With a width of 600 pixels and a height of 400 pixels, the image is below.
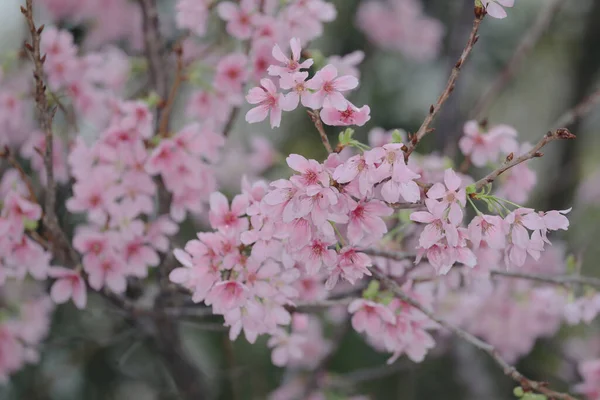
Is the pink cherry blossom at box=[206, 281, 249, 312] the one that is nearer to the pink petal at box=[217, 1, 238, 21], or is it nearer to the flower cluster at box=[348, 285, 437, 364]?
the flower cluster at box=[348, 285, 437, 364]

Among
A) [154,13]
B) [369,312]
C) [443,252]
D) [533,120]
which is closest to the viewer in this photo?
[443,252]

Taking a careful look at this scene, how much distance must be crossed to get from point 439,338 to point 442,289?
878 mm

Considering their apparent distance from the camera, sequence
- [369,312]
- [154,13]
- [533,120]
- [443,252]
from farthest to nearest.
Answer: [533,120] → [154,13] → [369,312] → [443,252]

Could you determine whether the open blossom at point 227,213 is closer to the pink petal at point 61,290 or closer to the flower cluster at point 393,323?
the flower cluster at point 393,323

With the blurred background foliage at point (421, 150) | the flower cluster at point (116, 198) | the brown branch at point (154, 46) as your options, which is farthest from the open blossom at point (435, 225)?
the blurred background foliage at point (421, 150)

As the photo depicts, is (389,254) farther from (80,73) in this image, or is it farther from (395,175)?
(80,73)

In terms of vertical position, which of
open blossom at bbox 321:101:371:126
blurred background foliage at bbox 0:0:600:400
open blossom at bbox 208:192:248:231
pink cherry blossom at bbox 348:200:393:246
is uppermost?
open blossom at bbox 321:101:371:126

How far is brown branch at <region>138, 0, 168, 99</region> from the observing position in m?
1.21

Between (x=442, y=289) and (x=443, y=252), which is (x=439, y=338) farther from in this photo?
(x=443, y=252)

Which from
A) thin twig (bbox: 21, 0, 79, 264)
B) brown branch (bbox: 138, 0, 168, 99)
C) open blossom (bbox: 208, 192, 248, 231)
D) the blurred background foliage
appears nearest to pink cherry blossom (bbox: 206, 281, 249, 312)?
open blossom (bbox: 208, 192, 248, 231)

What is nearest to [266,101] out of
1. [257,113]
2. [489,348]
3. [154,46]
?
[257,113]

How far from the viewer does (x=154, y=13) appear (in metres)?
1.21

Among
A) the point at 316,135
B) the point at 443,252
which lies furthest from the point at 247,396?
the point at 443,252

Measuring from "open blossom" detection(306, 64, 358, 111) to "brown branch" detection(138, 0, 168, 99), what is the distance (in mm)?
622
